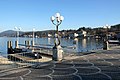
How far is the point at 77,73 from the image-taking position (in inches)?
468

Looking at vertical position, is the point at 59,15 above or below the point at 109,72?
above

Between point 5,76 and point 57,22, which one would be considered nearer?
point 5,76

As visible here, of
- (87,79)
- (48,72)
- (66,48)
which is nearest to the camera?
(87,79)

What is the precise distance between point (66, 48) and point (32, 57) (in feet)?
22.1

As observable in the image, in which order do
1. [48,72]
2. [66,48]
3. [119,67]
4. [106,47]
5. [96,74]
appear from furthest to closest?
[66,48]
[106,47]
[119,67]
[48,72]
[96,74]

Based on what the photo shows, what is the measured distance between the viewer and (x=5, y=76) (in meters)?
11.9

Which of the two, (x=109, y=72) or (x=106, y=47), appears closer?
(x=109, y=72)

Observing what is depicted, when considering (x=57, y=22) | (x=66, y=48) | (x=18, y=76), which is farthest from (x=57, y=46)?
(x=66, y=48)

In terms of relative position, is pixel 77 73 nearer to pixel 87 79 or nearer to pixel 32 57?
pixel 87 79

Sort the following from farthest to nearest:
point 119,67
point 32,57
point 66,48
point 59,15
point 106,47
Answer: point 66,48 < point 32,57 < point 106,47 < point 59,15 < point 119,67

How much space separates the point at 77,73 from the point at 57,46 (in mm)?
5473

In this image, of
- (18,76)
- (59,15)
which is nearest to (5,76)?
(18,76)

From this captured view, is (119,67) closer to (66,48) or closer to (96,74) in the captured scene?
(96,74)

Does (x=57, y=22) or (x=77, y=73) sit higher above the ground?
(x=57, y=22)
